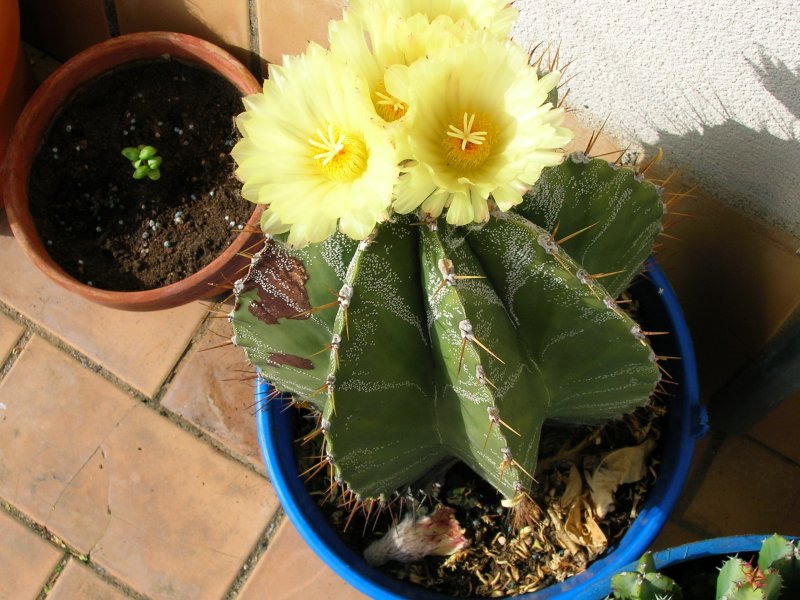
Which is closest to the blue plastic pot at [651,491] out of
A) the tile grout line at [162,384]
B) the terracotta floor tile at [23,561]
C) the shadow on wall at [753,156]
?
the shadow on wall at [753,156]

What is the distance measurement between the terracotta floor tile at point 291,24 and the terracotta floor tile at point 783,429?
105 cm

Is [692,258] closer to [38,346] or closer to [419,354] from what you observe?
[419,354]

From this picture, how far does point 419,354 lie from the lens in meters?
0.78

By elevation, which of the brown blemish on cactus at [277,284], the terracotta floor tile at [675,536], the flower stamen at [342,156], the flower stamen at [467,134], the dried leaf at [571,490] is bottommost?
the terracotta floor tile at [675,536]

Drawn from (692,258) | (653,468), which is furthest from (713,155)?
(653,468)

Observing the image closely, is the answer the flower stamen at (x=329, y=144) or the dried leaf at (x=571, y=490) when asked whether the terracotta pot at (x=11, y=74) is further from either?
the dried leaf at (x=571, y=490)

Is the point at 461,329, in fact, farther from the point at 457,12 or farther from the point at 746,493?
the point at 746,493

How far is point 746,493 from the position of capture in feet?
4.61

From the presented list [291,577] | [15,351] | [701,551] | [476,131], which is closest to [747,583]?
[701,551]

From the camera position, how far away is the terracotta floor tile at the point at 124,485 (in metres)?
1.48

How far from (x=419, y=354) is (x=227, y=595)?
90 centimetres

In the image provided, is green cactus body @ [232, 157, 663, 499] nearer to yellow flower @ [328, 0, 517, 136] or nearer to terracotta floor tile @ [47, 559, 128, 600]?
yellow flower @ [328, 0, 517, 136]

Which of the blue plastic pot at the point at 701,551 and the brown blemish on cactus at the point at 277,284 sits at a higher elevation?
the brown blemish on cactus at the point at 277,284

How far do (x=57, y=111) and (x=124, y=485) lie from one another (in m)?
0.72
